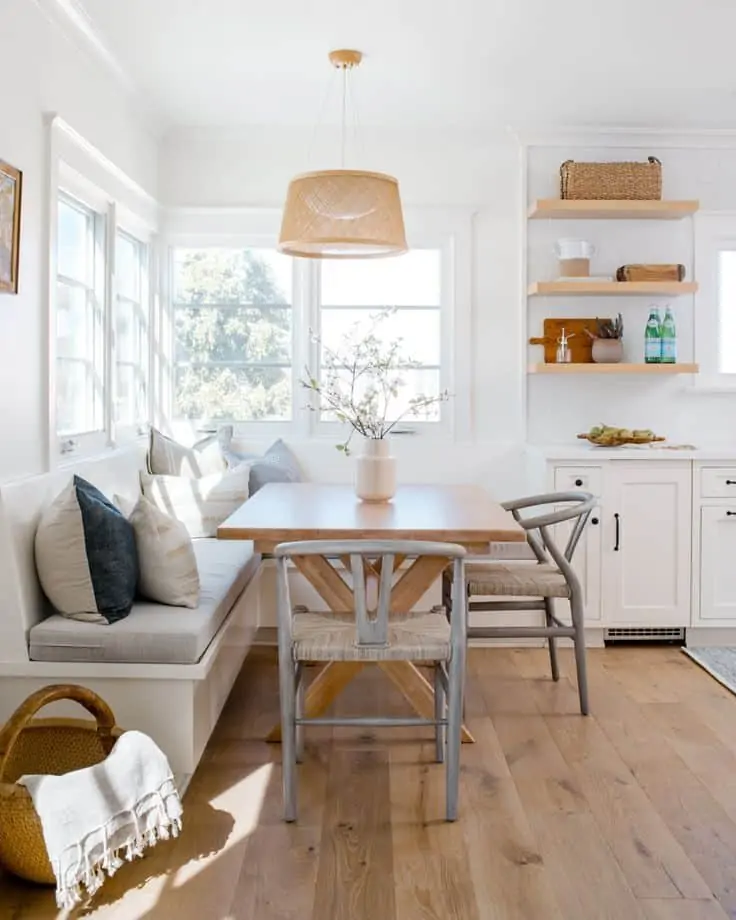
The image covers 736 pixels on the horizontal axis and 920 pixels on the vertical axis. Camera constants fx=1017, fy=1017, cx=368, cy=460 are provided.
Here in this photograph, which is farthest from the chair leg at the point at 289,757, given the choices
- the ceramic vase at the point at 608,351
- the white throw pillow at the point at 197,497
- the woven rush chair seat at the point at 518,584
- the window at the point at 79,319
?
the ceramic vase at the point at 608,351

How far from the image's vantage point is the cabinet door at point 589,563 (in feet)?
15.4

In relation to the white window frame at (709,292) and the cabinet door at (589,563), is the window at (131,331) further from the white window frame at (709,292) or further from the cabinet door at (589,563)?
the white window frame at (709,292)

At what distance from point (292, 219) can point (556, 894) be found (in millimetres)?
2250

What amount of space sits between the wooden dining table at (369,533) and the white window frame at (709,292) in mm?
2081

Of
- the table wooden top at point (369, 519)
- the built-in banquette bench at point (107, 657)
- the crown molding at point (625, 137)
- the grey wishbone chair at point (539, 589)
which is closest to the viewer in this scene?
the built-in banquette bench at point (107, 657)

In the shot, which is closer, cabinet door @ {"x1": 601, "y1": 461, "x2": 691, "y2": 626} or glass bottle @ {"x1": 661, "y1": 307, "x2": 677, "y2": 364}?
cabinet door @ {"x1": 601, "y1": 461, "x2": 691, "y2": 626}

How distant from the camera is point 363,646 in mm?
2799

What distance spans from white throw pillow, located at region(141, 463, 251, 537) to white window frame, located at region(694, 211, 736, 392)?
7.97ft

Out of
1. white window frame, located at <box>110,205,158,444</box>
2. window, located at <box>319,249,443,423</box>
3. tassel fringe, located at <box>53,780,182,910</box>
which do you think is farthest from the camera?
window, located at <box>319,249,443,423</box>

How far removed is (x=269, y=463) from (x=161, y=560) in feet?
6.06

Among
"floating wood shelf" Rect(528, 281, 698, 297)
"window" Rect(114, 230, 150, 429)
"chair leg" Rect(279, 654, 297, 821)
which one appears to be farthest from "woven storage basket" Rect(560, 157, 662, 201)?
"chair leg" Rect(279, 654, 297, 821)

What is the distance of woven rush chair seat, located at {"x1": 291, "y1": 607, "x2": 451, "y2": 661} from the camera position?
2797 mm

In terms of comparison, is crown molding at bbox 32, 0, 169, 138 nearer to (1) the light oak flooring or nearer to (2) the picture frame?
(2) the picture frame

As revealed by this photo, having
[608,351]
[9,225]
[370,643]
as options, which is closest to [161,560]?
[370,643]
